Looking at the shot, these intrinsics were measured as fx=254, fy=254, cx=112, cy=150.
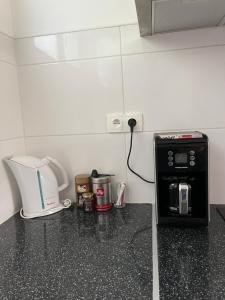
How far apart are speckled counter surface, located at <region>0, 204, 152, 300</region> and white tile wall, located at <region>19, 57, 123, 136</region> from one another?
40cm

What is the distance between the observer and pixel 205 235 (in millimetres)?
844

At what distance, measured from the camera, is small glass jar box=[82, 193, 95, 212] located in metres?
1.08

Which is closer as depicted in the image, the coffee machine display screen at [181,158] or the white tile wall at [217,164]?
the coffee machine display screen at [181,158]

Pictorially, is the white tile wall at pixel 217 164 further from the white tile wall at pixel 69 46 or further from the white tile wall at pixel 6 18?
the white tile wall at pixel 6 18

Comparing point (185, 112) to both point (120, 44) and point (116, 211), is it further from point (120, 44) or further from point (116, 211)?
point (116, 211)

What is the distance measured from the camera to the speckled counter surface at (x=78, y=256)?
0.61m

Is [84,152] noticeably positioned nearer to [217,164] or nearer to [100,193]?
[100,193]

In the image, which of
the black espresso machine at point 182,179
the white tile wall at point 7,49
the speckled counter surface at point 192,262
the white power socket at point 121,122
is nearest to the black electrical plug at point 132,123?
the white power socket at point 121,122

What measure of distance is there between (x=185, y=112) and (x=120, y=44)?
0.40m

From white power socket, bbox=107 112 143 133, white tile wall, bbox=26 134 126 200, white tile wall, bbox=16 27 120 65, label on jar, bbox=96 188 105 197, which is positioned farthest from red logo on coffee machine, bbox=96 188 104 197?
white tile wall, bbox=16 27 120 65

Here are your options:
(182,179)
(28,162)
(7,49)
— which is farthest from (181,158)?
(7,49)

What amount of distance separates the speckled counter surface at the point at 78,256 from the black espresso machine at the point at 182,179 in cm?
12

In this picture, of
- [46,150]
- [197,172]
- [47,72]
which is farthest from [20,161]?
[197,172]

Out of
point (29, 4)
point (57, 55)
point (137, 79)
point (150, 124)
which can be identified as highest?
point (29, 4)
